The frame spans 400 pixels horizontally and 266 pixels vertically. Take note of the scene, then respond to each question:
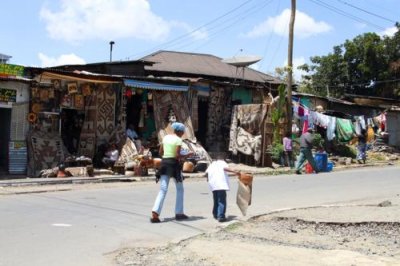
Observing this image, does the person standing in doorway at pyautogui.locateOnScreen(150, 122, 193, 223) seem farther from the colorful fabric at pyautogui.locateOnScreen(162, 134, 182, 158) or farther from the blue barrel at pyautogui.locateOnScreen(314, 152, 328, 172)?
the blue barrel at pyautogui.locateOnScreen(314, 152, 328, 172)

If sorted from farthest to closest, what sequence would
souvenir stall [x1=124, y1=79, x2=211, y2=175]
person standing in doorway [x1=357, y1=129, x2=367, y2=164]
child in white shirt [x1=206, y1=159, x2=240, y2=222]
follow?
person standing in doorway [x1=357, y1=129, x2=367, y2=164], souvenir stall [x1=124, y1=79, x2=211, y2=175], child in white shirt [x1=206, y1=159, x2=240, y2=222]

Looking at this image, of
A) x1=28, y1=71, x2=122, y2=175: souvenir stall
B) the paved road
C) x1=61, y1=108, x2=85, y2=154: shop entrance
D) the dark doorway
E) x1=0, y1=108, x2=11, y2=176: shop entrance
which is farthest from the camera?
the dark doorway

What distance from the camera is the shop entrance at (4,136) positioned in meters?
18.2

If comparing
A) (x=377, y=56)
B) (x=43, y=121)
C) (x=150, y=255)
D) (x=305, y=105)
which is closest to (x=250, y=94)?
(x=305, y=105)

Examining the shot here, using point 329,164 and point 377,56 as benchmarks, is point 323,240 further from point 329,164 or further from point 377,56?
point 377,56

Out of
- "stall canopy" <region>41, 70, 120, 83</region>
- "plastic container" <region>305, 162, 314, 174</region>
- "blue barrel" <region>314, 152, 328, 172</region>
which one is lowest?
"plastic container" <region>305, 162, 314, 174</region>

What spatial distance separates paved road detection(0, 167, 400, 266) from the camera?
745cm

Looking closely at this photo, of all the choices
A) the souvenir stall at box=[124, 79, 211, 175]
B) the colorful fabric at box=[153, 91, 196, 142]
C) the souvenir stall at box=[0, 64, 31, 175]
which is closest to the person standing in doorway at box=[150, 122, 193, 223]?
the souvenir stall at box=[0, 64, 31, 175]

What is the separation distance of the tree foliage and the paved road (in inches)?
954

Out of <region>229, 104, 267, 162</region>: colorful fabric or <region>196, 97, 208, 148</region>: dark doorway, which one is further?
<region>196, 97, 208, 148</region>: dark doorway

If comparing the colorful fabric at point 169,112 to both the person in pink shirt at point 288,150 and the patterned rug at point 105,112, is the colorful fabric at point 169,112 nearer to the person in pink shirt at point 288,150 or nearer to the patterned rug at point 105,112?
the patterned rug at point 105,112

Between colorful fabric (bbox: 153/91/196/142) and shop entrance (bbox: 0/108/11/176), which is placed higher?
colorful fabric (bbox: 153/91/196/142)

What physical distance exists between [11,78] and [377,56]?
2987 centimetres

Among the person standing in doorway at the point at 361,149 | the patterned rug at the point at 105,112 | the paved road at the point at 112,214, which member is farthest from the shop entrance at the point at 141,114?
the person standing in doorway at the point at 361,149
